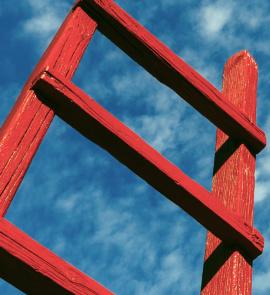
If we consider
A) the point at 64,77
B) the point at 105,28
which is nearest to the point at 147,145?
the point at 64,77

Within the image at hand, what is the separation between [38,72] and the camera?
1.97 metres

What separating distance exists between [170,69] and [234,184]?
481 mm

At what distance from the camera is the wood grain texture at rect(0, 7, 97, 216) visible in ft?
5.71

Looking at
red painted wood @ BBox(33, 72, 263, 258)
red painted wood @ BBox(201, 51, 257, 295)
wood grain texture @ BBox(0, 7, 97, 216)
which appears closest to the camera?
wood grain texture @ BBox(0, 7, 97, 216)

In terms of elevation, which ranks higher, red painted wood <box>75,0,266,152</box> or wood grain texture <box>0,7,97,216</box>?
red painted wood <box>75,0,266,152</box>

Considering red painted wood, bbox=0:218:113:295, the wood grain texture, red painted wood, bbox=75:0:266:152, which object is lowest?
red painted wood, bbox=0:218:113:295

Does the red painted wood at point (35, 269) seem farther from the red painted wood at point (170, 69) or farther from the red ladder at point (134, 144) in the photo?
the red painted wood at point (170, 69)

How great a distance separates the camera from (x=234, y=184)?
2414mm

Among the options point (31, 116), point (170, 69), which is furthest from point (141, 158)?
point (170, 69)

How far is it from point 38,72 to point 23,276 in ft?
2.07

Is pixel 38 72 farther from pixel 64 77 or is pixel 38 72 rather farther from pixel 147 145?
pixel 147 145

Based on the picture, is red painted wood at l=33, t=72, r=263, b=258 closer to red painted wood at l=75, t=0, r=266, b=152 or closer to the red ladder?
the red ladder

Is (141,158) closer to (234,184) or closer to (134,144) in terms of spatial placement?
(134,144)

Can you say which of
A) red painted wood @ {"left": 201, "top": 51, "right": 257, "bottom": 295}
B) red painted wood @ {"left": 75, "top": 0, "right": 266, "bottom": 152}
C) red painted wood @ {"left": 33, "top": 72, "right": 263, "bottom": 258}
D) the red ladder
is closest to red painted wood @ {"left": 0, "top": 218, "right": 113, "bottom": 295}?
the red ladder
